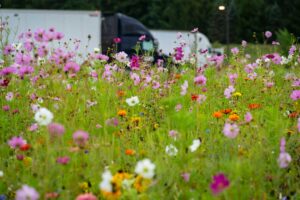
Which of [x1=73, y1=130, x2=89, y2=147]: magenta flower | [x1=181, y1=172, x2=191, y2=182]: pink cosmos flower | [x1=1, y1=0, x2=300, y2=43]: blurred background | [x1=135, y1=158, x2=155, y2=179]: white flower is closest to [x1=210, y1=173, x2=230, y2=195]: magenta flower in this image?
[x1=135, y1=158, x2=155, y2=179]: white flower

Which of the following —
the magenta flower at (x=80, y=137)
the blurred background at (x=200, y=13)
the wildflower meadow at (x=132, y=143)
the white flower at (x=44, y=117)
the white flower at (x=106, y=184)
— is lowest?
the blurred background at (x=200, y=13)

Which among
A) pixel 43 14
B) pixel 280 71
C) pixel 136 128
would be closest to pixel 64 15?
pixel 43 14

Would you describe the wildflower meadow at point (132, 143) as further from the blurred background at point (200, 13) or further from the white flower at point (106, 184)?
the blurred background at point (200, 13)

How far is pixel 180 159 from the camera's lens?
3004 millimetres

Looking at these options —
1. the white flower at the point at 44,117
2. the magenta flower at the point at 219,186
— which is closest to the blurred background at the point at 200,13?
the white flower at the point at 44,117

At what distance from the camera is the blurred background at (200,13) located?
47.0 metres

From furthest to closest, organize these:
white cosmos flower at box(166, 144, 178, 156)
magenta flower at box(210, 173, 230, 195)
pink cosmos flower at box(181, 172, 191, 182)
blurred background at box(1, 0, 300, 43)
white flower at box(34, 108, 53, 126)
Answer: blurred background at box(1, 0, 300, 43)
white cosmos flower at box(166, 144, 178, 156)
pink cosmos flower at box(181, 172, 191, 182)
white flower at box(34, 108, 53, 126)
magenta flower at box(210, 173, 230, 195)

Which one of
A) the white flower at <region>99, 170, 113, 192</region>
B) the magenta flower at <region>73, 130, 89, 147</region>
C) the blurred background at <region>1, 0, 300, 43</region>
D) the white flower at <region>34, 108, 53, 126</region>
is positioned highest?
the white flower at <region>34, 108, 53, 126</region>

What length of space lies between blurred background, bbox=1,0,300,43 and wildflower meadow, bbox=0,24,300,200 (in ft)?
134

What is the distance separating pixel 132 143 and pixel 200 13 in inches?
1929

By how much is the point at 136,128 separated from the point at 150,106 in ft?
2.97

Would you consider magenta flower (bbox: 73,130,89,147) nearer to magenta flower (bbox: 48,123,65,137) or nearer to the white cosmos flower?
magenta flower (bbox: 48,123,65,137)

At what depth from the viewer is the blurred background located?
154ft

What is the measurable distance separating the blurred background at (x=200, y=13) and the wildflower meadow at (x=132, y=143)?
40951 mm
